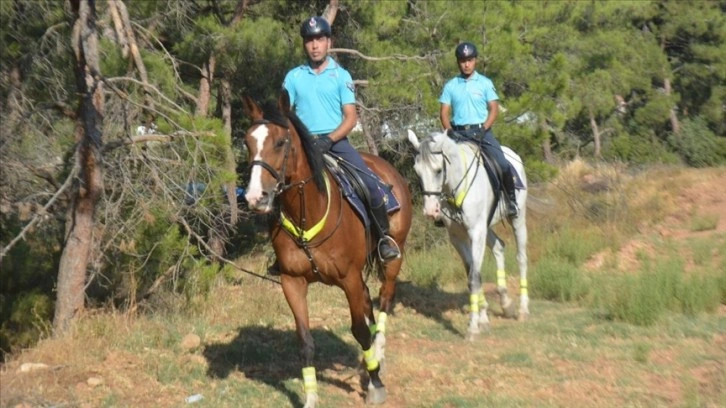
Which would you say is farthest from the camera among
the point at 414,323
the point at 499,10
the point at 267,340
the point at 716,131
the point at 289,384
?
the point at 716,131

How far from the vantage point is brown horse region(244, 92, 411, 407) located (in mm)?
6734

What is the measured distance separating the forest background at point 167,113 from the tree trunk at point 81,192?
2 centimetres

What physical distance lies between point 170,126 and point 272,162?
3144 mm

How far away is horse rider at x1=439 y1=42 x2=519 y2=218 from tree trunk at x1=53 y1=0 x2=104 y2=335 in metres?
4.35

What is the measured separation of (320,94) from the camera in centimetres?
789

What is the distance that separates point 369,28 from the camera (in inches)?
654

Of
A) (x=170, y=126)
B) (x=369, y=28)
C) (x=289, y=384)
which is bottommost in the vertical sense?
(x=289, y=384)

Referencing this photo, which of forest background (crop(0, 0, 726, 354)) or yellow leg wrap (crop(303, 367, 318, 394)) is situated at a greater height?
forest background (crop(0, 0, 726, 354))

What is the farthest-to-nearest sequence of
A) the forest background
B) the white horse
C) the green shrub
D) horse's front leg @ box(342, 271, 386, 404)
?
the green shrub → the white horse → the forest background → horse's front leg @ box(342, 271, 386, 404)

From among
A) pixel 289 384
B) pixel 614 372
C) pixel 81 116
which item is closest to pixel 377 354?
pixel 289 384

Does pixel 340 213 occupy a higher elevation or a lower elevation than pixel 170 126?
lower

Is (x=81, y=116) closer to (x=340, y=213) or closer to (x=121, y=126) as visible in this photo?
(x=121, y=126)

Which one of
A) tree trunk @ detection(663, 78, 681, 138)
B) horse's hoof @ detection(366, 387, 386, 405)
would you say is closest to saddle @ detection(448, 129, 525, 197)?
horse's hoof @ detection(366, 387, 386, 405)

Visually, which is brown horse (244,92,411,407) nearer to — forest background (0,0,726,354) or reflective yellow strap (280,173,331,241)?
reflective yellow strap (280,173,331,241)
